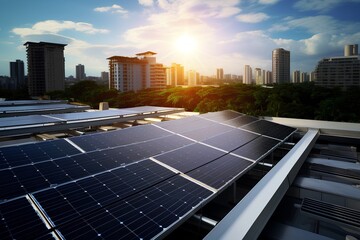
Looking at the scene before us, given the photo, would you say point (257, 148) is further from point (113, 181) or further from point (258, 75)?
point (258, 75)

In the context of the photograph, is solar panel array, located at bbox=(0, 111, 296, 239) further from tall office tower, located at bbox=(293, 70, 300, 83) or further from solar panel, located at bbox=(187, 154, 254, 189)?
tall office tower, located at bbox=(293, 70, 300, 83)

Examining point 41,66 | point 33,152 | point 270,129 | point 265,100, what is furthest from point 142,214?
point 41,66

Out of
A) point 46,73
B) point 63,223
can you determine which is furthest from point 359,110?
point 46,73

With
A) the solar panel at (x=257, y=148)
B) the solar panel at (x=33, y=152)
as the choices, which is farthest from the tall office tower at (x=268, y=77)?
the solar panel at (x=33, y=152)

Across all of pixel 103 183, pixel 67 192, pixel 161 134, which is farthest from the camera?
pixel 161 134

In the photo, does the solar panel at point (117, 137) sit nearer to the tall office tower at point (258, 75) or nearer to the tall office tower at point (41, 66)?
the tall office tower at point (41, 66)

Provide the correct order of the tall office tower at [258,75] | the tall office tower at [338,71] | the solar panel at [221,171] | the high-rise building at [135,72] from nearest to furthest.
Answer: the solar panel at [221,171] → the tall office tower at [338,71] → the high-rise building at [135,72] → the tall office tower at [258,75]

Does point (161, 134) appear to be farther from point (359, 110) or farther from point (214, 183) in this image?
point (359, 110)
